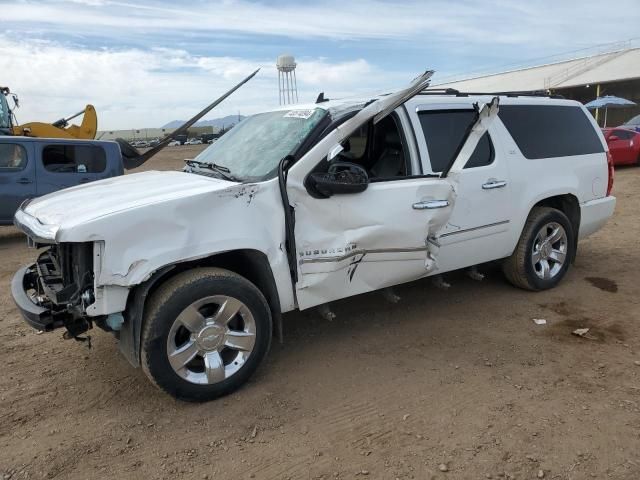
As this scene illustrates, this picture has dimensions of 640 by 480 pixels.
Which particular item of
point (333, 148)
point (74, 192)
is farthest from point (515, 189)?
point (74, 192)

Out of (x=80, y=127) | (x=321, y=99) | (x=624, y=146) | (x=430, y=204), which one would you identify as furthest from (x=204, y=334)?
(x=624, y=146)

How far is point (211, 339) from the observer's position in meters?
3.39

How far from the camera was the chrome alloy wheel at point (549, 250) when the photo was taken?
5254 millimetres

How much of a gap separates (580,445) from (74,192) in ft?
12.3

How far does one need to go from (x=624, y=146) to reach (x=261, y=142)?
1532 centimetres

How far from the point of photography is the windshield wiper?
383 centimetres

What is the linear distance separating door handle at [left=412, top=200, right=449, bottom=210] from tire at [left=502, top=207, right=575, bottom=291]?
1394 mm

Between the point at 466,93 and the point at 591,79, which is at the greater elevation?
the point at 591,79

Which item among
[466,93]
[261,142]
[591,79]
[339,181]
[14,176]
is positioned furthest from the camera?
[591,79]

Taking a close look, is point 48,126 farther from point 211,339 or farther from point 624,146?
point 624,146

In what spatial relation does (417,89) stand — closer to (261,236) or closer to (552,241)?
(261,236)

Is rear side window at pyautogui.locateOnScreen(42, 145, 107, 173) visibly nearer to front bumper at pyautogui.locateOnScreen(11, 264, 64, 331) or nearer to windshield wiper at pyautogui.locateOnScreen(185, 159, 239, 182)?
windshield wiper at pyautogui.locateOnScreen(185, 159, 239, 182)

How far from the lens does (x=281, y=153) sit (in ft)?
12.6

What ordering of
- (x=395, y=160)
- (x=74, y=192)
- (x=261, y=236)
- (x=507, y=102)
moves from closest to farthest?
(x=261, y=236) < (x=74, y=192) < (x=395, y=160) < (x=507, y=102)
